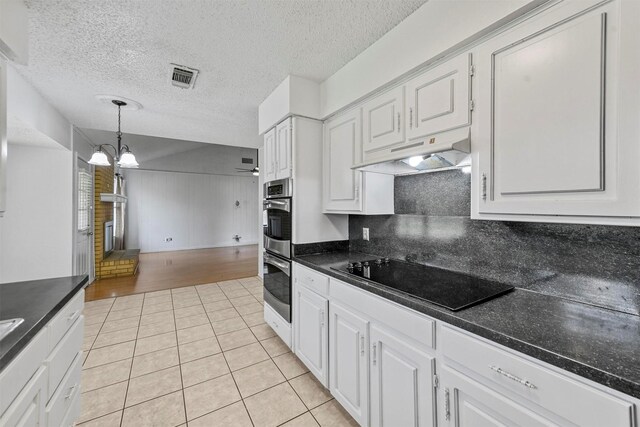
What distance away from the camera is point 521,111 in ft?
3.69

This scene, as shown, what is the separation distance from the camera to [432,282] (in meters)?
1.49

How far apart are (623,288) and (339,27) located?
2011mm

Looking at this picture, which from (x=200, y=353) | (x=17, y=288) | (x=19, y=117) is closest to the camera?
(x=17, y=288)

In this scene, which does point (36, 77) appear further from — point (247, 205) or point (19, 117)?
point (247, 205)

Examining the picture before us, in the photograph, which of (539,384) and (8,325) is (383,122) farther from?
A: (8,325)

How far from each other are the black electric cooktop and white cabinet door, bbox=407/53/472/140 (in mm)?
851

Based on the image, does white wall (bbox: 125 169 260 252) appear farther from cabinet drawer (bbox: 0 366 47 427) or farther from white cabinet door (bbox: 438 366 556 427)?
white cabinet door (bbox: 438 366 556 427)

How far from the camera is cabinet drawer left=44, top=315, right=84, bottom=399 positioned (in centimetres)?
119

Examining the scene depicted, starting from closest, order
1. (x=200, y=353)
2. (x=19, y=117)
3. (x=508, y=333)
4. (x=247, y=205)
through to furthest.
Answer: (x=508, y=333) → (x=19, y=117) → (x=200, y=353) → (x=247, y=205)

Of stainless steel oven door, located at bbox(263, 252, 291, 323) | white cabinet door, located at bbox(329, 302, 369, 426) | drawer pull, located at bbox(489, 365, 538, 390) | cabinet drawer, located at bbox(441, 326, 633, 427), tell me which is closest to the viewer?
cabinet drawer, located at bbox(441, 326, 633, 427)

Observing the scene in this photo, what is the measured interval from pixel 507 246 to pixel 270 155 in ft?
7.09

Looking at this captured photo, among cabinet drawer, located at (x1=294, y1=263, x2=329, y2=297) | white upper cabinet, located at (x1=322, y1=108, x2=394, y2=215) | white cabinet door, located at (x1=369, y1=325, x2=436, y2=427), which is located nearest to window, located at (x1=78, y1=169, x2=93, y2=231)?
cabinet drawer, located at (x1=294, y1=263, x2=329, y2=297)

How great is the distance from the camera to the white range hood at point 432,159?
1273 mm

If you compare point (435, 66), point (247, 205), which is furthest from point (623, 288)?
point (247, 205)
